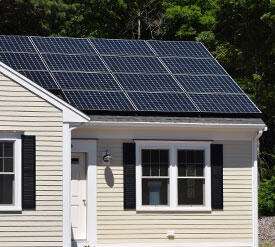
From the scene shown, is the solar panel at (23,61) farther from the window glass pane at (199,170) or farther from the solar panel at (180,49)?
the window glass pane at (199,170)

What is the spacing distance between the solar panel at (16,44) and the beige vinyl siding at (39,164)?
193 inches

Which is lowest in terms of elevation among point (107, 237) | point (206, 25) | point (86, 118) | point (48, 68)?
point (107, 237)

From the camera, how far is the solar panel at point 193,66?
26750mm

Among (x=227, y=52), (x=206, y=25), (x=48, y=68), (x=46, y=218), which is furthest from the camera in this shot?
(x=206, y=25)

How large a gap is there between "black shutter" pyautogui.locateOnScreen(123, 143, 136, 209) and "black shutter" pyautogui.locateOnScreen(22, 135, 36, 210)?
322cm

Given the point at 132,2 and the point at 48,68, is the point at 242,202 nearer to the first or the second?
the point at 48,68

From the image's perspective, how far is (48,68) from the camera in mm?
25266

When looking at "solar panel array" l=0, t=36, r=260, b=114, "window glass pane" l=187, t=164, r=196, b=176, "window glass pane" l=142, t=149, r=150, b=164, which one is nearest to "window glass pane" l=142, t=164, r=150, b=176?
"window glass pane" l=142, t=149, r=150, b=164

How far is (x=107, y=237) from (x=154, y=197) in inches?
67.0

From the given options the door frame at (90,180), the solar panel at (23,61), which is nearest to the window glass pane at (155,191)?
the door frame at (90,180)

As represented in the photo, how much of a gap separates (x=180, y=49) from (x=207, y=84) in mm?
2388

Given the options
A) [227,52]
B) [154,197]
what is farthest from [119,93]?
[227,52]

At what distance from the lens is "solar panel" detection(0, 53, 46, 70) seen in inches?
988

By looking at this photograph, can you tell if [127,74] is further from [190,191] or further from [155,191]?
[190,191]
